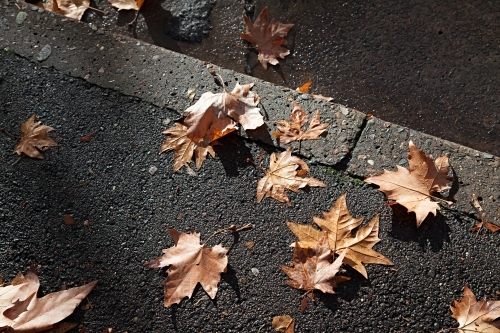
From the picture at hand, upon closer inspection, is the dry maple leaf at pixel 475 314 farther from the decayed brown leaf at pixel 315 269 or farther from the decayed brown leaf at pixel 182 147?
A: the decayed brown leaf at pixel 182 147

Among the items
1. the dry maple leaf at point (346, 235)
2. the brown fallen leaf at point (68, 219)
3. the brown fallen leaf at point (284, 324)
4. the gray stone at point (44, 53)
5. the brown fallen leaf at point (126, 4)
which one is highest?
the brown fallen leaf at point (126, 4)

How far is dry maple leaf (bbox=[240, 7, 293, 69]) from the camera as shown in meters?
2.88

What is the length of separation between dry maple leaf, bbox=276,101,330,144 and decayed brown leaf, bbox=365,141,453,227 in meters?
0.33

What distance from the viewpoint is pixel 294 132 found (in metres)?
2.40

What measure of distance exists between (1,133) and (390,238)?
1958mm

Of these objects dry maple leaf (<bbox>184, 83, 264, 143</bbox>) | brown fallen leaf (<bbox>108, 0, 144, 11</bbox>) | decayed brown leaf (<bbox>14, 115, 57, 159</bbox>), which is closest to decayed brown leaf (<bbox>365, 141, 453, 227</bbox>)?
dry maple leaf (<bbox>184, 83, 264, 143</bbox>)

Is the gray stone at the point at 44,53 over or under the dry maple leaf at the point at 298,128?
over

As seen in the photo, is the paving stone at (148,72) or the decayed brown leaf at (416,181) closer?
the decayed brown leaf at (416,181)

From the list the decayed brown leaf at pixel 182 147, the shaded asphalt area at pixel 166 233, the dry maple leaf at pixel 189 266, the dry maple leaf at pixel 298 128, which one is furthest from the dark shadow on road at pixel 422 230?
the decayed brown leaf at pixel 182 147

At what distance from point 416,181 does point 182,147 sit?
1092mm

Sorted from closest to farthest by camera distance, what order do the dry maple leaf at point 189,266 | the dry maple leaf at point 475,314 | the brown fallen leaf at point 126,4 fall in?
the dry maple leaf at point 475,314 < the dry maple leaf at point 189,266 < the brown fallen leaf at point 126,4

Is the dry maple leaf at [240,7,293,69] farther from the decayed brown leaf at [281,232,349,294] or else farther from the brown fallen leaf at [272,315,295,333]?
the brown fallen leaf at [272,315,295,333]

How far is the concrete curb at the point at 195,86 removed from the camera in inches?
90.0

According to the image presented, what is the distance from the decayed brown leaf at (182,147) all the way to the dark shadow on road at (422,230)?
898 millimetres
